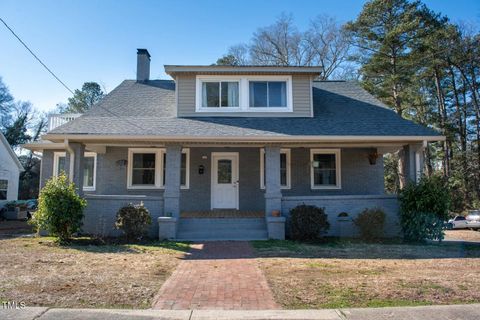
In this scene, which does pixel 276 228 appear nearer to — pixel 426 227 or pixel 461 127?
pixel 426 227

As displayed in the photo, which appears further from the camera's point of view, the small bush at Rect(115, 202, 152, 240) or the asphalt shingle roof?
the asphalt shingle roof

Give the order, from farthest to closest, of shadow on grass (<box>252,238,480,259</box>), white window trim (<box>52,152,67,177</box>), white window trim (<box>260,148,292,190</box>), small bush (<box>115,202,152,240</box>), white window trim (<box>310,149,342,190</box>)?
white window trim (<box>52,152,67,177</box>) → white window trim (<box>310,149,342,190</box>) → white window trim (<box>260,148,292,190</box>) → small bush (<box>115,202,152,240</box>) → shadow on grass (<box>252,238,480,259</box>)

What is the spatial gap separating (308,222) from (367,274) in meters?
3.85

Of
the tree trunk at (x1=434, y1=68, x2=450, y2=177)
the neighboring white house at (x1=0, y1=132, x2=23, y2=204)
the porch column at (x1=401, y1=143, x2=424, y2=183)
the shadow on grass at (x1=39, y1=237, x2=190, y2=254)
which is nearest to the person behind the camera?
the shadow on grass at (x1=39, y1=237, x2=190, y2=254)

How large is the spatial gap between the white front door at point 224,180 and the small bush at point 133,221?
3772 mm

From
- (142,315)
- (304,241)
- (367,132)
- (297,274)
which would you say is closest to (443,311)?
(297,274)

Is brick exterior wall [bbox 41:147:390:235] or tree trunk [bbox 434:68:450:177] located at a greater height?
tree trunk [bbox 434:68:450:177]

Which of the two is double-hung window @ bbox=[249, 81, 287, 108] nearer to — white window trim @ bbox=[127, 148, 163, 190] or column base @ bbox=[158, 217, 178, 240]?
white window trim @ bbox=[127, 148, 163, 190]

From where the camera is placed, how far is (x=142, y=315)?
14.6 feet

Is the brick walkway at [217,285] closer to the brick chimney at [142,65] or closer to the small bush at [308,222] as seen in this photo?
the small bush at [308,222]

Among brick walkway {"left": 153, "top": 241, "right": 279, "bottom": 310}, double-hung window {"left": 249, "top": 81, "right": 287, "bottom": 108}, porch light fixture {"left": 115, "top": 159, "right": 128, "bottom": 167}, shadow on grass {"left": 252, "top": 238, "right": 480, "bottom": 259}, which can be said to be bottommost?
brick walkway {"left": 153, "top": 241, "right": 279, "bottom": 310}

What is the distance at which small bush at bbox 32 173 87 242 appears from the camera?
9.80 meters

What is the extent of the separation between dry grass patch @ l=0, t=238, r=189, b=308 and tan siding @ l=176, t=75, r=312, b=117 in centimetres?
479

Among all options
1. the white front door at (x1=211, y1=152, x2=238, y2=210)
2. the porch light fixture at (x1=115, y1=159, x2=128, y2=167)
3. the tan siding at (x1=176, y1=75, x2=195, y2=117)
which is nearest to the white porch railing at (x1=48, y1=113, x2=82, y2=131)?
the porch light fixture at (x1=115, y1=159, x2=128, y2=167)
